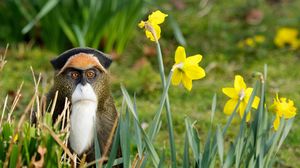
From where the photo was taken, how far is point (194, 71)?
2.62m

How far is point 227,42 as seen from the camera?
251 inches

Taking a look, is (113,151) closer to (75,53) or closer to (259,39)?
(75,53)

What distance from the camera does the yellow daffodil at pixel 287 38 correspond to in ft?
20.3

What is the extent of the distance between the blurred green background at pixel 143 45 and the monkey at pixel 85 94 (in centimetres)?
181

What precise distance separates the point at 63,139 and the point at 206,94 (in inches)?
108

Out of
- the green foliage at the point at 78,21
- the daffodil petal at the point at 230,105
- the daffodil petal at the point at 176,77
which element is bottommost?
the daffodil petal at the point at 230,105

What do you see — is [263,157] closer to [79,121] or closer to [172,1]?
[79,121]

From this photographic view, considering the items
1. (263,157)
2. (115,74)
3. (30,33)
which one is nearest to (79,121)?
(263,157)

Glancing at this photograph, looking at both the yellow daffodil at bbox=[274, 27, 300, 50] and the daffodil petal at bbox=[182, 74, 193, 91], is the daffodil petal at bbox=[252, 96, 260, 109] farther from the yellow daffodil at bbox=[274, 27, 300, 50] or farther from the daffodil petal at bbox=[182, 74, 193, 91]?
the yellow daffodil at bbox=[274, 27, 300, 50]

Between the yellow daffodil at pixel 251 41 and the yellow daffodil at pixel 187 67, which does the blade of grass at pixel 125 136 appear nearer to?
the yellow daffodil at pixel 187 67

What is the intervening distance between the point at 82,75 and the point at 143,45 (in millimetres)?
A: 3265

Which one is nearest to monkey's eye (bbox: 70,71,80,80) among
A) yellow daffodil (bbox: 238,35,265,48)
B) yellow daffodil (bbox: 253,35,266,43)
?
yellow daffodil (bbox: 238,35,265,48)

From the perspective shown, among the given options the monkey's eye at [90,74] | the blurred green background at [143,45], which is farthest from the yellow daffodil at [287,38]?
the monkey's eye at [90,74]

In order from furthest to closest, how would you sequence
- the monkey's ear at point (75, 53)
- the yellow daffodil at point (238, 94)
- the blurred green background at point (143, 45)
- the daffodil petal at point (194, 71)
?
the blurred green background at point (143, 45) < the monkey's ear at point (75, 53) < the yellow daffodil at point (238, 94) < the daffodil petal at point (194, 71)
